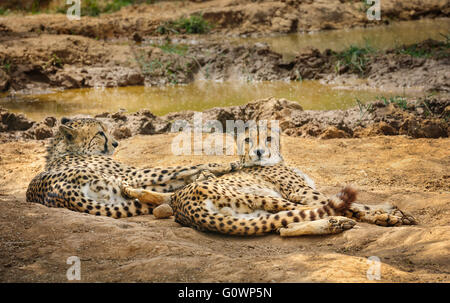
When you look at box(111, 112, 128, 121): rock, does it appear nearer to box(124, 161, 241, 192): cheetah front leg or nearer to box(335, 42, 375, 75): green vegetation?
box(124, 161, 241, 192): cheetah front leg

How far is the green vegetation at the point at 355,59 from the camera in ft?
37.7

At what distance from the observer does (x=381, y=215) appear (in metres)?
4.30

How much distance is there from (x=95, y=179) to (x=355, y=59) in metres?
8.29

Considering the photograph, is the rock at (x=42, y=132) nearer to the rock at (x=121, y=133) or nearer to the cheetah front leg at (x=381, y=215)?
the rock at (x=121, y=133)

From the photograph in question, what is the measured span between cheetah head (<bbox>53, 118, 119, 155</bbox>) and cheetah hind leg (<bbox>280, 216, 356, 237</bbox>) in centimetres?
252

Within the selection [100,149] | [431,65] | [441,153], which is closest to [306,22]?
[431,65]

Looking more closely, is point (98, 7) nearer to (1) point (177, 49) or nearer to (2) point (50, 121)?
(1) point (177, 49)

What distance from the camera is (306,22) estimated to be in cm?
1808

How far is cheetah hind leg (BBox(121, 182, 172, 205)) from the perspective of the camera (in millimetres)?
4805

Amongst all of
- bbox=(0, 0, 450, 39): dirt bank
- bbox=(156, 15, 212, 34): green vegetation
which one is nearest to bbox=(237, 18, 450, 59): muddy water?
bbox=(0, 0, 450, 39): dirt bank

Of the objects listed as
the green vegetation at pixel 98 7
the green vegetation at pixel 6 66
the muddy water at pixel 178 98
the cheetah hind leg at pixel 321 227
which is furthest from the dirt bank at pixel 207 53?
the cheetah hind leg at pixel 321 227

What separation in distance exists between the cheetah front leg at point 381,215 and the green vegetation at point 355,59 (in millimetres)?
7444
